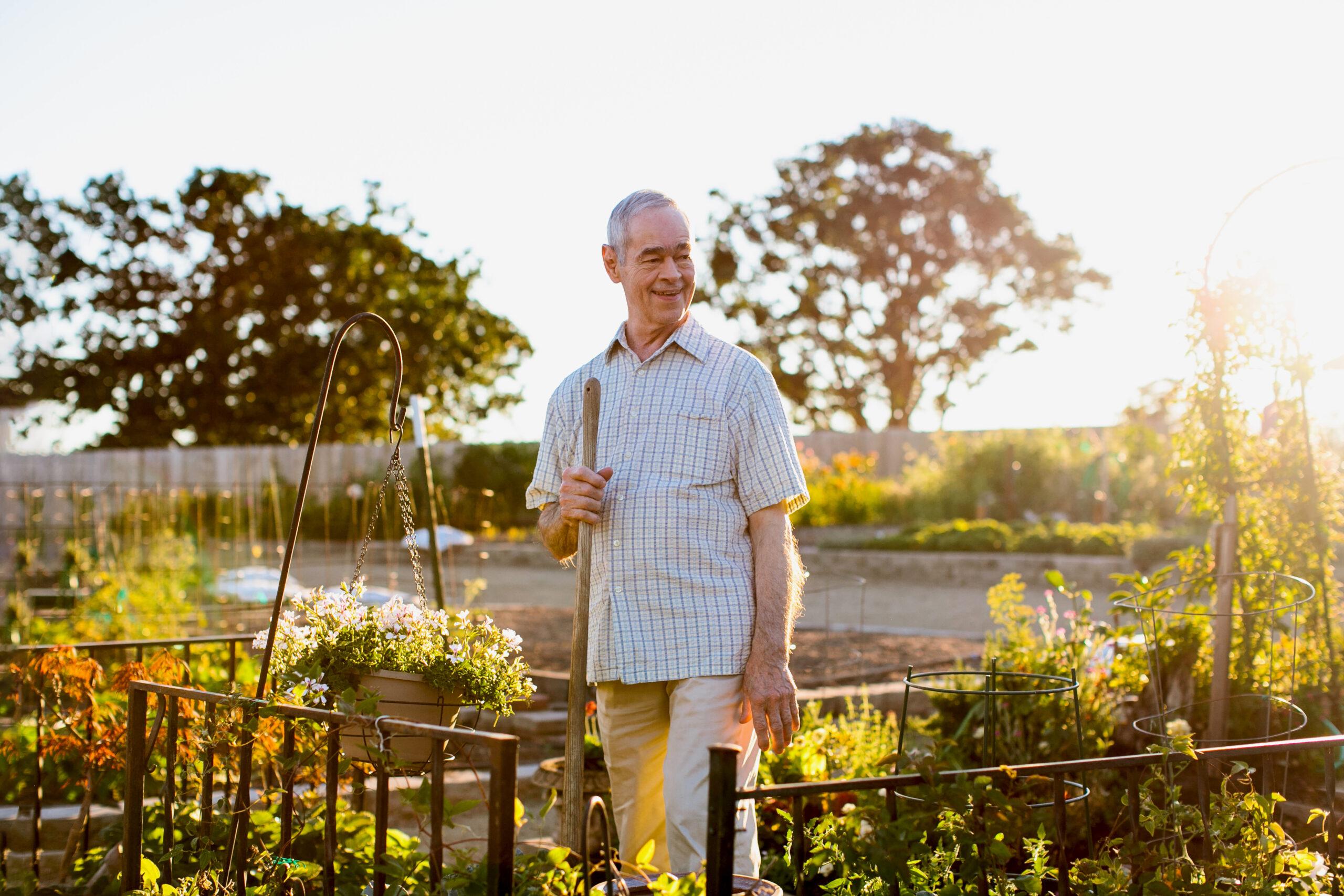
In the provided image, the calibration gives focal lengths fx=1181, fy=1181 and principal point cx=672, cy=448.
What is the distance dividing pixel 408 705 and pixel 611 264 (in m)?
0.91

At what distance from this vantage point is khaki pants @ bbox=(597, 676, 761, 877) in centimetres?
204

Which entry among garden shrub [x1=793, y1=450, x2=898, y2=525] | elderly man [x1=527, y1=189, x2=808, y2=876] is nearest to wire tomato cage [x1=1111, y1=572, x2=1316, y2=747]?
elderly man [x1=527, y1=189, x2=808, y2=876]

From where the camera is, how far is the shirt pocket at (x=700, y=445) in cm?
218

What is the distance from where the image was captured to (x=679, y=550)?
2145 mm

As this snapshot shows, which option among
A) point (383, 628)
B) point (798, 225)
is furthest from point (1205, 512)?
point (798, 225)

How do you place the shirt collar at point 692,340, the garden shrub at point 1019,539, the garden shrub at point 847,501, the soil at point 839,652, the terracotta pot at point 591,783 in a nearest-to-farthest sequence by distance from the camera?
the shirt collar at point 692,340 < the terracotta pot at point 591,783 < the soil at point 839,652 < the garden shrub at point 1019,539 < the garden shrub at point 847,501

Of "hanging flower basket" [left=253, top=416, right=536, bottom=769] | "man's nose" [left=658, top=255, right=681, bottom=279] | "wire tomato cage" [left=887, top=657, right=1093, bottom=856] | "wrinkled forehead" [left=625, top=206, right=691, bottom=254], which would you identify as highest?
"wrinkled forehead" [left=625, top=206, right=691, bottom=254]

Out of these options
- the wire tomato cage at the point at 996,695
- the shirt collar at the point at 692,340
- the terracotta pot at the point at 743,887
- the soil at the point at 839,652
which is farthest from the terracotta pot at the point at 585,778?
the soil at the point at 839,652

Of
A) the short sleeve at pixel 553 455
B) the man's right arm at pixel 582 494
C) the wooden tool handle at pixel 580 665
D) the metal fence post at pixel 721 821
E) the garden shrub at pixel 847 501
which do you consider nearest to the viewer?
the metal fence post at pixel 721 821

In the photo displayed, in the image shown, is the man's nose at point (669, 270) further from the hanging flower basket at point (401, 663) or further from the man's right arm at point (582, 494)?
the hanging flower basket at point (401, 663)

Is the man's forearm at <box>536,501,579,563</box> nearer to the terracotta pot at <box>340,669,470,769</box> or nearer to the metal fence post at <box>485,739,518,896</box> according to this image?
the terracotta pot at <box>340,669,470,769</box>

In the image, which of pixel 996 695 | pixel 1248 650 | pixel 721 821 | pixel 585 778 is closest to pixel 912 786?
pixel 721 821

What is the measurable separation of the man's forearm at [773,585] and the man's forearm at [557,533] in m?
0.36

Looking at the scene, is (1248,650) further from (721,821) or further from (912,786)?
(721,821)
